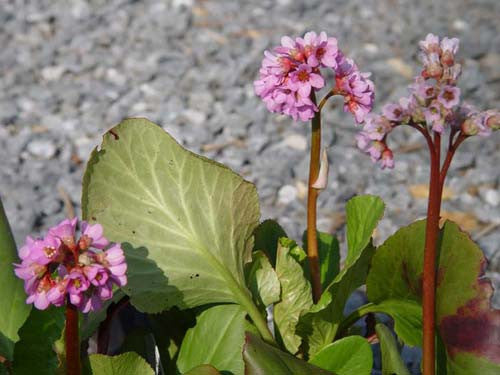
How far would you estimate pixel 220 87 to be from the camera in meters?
2.92

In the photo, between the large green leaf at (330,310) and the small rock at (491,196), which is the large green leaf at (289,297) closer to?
the large green leaf at (330,310)

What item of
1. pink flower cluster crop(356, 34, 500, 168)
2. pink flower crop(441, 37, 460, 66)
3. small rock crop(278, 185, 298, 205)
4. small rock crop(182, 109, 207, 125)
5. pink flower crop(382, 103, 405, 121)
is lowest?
small rock crop(278, 185, 298, 205)

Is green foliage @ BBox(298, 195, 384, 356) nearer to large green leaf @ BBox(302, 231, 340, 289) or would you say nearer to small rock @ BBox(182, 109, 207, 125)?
large green leaf @ BBox(302, 231, 340, 289)

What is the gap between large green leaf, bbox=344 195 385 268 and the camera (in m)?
1.30

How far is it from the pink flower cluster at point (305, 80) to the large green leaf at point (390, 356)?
0.99ft

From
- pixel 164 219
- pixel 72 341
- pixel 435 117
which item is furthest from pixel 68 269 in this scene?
pixel 435 117

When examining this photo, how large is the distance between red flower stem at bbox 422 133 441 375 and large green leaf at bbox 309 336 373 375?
78 millimetres

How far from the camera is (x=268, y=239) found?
150cm

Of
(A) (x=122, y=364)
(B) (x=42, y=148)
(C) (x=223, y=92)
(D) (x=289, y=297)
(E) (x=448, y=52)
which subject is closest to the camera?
Result: (E) (x=448, y=52)

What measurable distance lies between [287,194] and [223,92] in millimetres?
597

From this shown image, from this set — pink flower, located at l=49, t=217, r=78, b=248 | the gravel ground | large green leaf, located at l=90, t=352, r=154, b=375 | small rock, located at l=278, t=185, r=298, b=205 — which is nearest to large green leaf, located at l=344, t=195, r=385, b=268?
large green leaf, located at l=90, t=352, r=154, b=375

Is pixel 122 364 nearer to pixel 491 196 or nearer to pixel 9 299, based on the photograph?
pixel 9 299

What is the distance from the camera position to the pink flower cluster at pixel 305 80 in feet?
3.76

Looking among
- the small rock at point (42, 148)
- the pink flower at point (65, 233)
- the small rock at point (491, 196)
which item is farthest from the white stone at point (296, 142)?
the pink flower at point (65, 233)
